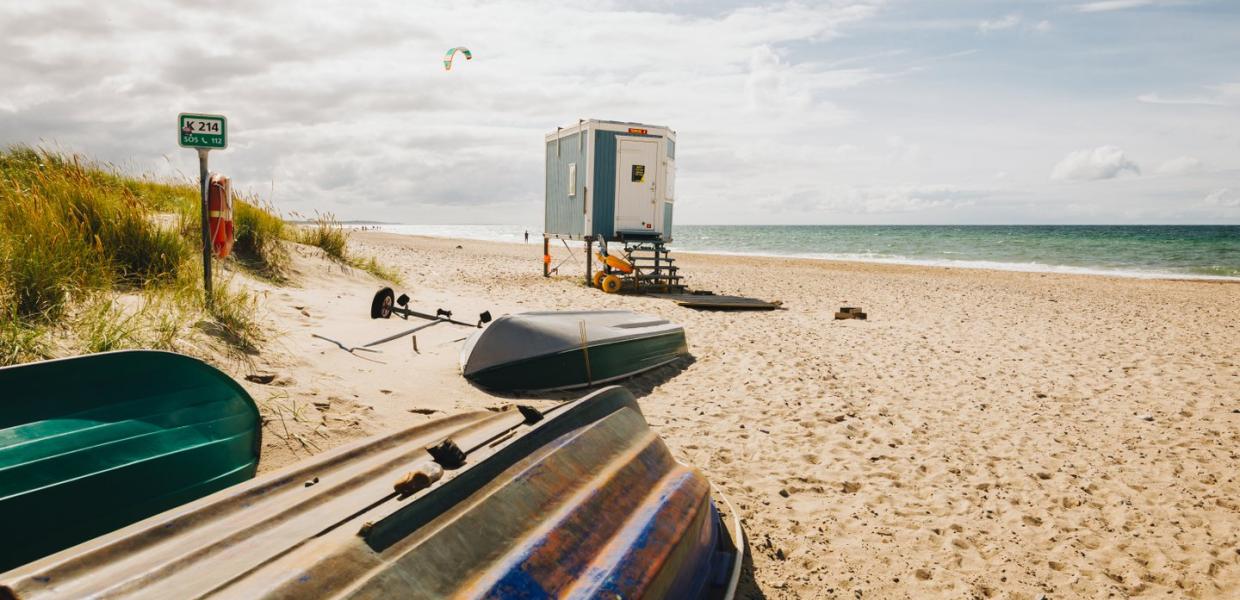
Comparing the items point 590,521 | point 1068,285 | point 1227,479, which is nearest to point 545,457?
point 590,521

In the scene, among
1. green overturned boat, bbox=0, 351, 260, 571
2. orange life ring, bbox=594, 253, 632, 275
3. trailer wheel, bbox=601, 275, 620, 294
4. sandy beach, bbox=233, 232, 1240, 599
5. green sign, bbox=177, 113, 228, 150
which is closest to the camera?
green overturned boat, bbox=0, 351, 260, 571

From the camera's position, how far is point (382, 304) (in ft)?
29.7

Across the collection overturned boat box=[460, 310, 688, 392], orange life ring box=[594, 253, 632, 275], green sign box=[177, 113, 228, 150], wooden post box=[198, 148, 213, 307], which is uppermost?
green sign box=[177, 113, 228, 150]

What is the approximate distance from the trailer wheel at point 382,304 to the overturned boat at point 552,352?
2.10 meters

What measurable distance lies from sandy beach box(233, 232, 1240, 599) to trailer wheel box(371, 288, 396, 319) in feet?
0.80

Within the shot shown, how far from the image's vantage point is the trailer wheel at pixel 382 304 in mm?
8945

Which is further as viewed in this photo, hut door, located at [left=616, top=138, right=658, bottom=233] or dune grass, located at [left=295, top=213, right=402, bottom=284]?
hut door, located at [left=616, top=138, right=658, bottom=233]

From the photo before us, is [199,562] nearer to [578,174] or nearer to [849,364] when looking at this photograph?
[849,364]

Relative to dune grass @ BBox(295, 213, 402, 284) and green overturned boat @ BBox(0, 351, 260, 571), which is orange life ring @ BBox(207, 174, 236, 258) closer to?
green overturned boat @ BBox(0, 351, 260, 571)

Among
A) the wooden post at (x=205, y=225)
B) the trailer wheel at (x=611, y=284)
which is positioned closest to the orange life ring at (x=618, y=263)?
the trailer wheel at (x=611, y=284)

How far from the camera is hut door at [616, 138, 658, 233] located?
15945mm

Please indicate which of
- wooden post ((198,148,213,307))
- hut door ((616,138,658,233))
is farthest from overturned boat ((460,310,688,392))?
hut door ((616,138,658,233))

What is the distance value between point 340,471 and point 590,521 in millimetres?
1202

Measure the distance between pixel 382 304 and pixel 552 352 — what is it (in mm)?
3227
